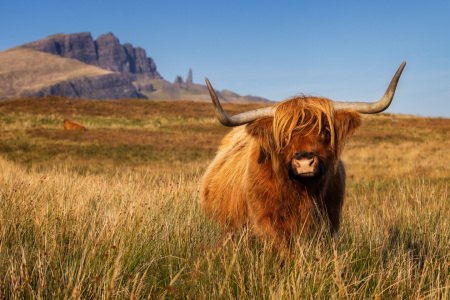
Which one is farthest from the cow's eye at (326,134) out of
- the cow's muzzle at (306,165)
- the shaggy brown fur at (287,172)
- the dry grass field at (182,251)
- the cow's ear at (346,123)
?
the dry grass field at (182,251)

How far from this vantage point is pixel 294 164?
2631 millimetres

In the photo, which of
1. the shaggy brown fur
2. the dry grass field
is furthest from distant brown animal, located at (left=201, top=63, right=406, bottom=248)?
the dry grass field

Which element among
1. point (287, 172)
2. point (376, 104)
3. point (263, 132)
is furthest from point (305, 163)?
point (376, 104)

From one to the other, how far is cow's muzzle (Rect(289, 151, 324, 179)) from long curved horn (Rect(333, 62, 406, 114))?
756 mm

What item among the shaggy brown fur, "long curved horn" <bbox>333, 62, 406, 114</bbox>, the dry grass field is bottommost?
the dry grass field

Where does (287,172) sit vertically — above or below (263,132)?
below

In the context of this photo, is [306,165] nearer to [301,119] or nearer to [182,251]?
[301,119]

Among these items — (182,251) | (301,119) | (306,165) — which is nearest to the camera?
(306,165)

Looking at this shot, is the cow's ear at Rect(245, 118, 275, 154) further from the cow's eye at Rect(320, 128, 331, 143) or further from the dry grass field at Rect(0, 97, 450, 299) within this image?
the dry grass field at Rect(0, 97, 450, 299)

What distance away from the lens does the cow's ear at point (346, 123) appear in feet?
10.00

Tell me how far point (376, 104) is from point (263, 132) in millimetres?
943

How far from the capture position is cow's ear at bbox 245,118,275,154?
120 inches

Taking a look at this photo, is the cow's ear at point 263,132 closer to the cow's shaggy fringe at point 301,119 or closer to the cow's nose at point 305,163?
the cow's shaggy fringe at point 301,119

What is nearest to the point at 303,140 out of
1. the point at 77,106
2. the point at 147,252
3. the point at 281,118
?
the point at 281,118
